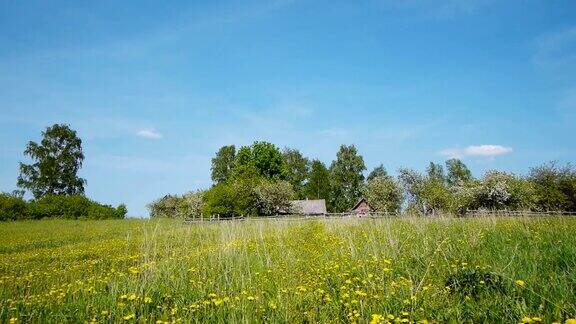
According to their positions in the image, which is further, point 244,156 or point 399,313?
point 244,156

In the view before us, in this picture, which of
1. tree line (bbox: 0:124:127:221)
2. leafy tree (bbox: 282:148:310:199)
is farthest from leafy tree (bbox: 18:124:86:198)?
leafy tree (bbox: 282:148:310:199)

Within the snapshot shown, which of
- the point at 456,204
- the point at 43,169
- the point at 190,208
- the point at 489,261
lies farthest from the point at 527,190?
the point at 43,169

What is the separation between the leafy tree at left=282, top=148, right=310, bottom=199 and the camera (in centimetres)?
8688

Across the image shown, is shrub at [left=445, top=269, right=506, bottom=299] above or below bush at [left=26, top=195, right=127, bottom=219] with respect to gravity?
below

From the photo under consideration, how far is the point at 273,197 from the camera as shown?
56688 millimetres

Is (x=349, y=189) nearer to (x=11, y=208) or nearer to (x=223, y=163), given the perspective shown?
(x=223, y=163)

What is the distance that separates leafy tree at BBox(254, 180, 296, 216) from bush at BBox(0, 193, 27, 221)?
32.4 metres

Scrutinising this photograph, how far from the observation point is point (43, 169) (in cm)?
5844

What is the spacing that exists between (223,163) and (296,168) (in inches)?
709

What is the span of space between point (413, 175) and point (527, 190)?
18071 mm

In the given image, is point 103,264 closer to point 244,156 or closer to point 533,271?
point 533,271

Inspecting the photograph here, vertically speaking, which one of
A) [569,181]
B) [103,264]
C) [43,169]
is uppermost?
[43,169]

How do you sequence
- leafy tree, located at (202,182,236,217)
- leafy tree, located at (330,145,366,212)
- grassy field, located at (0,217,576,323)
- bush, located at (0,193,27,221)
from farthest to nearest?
leafy tree, located at (330,145,366,212) → leafy tree, located at (202,182,236,217) → bush, located at (0,193,27,221) → grassy field, located at (0,217,576,323)

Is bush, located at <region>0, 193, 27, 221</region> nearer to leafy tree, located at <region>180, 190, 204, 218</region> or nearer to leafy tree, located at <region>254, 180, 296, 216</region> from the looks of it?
leafy tree, located at <region>180, 190, 204, 218</region>
